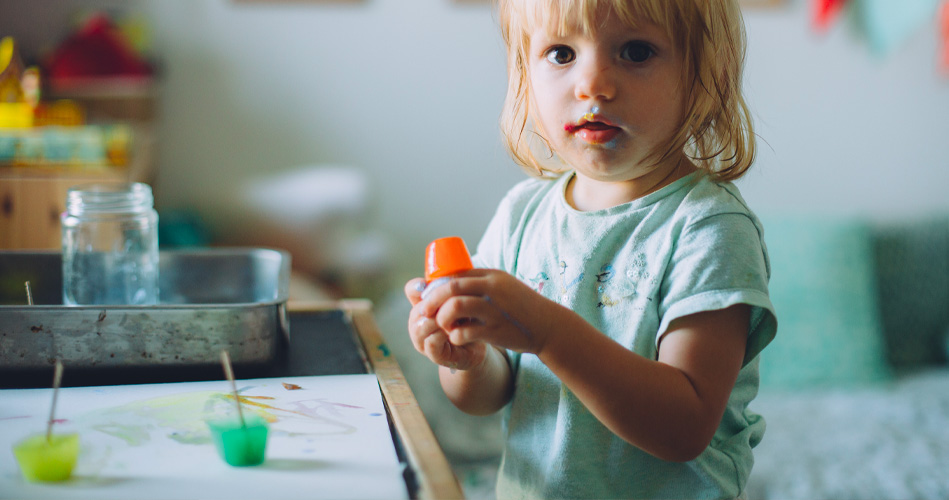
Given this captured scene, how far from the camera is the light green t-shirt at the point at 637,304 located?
0.59 meters

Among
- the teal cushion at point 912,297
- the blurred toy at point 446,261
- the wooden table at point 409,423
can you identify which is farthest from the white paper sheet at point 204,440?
the teal cushion at point 912,297

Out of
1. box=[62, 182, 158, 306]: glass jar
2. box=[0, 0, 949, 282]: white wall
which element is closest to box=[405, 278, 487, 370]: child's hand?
box=[62, 182, 158, 306]: glass jar

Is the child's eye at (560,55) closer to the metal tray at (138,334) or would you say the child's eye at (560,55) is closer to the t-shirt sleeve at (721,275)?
the t-shirt sleeve at (721,275)

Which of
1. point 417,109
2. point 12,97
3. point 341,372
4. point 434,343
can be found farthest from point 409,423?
point 417,109

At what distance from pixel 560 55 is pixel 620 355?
0.84 feet

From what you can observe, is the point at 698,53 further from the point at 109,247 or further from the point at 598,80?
the point at 109,247

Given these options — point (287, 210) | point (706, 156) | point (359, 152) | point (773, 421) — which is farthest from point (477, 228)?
point (706, 156)

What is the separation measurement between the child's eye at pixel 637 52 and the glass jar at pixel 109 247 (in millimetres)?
551

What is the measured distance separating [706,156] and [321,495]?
1.41ft

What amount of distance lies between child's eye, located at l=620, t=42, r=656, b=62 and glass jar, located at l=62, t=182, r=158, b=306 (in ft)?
1.81

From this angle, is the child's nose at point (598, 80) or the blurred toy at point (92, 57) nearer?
the child's nose at point (598, 80)

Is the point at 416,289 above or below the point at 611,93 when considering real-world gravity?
below

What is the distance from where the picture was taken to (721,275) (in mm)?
579

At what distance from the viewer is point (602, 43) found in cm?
60
